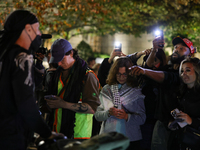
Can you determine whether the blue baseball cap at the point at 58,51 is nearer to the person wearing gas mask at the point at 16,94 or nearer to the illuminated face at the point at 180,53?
the person wearing gas mask at the point at 16,94

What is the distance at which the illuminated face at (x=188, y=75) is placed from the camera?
10.7ft

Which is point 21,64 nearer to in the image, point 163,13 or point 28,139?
point 28,139

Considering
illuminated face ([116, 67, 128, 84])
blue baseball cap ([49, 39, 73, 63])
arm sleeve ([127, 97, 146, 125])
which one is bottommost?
arm sleeve ([127, 97, 146, 125])

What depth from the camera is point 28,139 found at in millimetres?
2271

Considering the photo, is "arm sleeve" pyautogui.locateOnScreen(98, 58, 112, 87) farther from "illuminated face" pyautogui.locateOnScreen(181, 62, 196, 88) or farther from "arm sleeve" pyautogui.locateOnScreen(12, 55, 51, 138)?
"arm sleeve" pyautogui.locateOnScreen(12, 55, 51, 138)

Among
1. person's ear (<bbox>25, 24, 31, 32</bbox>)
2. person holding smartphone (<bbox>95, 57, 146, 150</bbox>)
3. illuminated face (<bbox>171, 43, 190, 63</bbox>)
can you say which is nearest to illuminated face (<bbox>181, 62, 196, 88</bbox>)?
person holding smartphone (<bbox>95, 57, 146, 150</bbox>)

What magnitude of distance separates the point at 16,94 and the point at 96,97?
1334 mm

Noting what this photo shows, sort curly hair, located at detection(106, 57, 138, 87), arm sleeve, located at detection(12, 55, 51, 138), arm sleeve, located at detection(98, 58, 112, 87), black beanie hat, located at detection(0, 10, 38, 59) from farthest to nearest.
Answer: arm sleeve, located at detection(98, 58, 112, 87) < curly hair, located at detection(106, 57, 138, 87) < black beanie hat, located at detection(0, 10, 38, 59) < arm sleeve, located at detection(12, 55, 51, 138)

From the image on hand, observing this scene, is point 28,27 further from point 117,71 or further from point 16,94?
point 117,71

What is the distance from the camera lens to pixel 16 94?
6.77ft

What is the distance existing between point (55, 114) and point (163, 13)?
383 inches

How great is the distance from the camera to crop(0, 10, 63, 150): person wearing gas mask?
2.08 metres

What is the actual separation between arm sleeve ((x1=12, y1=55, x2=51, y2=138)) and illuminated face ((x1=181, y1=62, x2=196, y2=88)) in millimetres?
1975

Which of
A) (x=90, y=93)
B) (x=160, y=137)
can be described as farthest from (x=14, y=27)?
(x=160, y=137)
